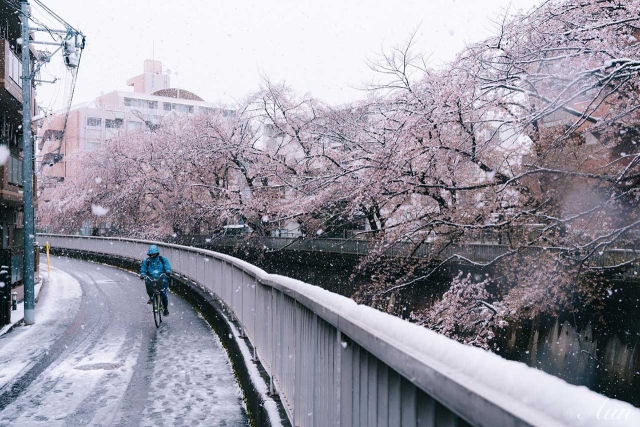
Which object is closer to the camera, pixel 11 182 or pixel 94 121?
pixel 11 182

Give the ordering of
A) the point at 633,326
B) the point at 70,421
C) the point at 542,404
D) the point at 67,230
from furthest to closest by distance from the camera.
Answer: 1. the point at 67,230
2. the point at 633,326
3. the point at 70,421
4. the point at 542,404

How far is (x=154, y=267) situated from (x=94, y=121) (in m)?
72.9

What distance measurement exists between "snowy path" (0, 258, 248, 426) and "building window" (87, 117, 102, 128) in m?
69.4

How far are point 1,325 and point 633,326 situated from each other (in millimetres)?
13479

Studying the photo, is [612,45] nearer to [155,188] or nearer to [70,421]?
[70,421]

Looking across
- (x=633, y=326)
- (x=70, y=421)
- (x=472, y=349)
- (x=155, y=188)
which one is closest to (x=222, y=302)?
(x=70, y=421)

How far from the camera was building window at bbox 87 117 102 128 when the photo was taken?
78312 mm

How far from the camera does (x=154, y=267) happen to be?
12523 millimetres

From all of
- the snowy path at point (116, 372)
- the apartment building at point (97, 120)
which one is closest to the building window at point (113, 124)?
the apartment building at point (97, 120)

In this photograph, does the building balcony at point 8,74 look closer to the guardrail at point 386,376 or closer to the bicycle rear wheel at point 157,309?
the bicycle rear wheel at point 157,309

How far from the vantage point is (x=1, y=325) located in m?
11.9

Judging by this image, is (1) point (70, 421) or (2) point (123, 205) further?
(2) point (123, 205)

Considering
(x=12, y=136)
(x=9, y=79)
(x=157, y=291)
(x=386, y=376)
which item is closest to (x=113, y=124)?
(x=12, y=136)

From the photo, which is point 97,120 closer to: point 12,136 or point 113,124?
point 113,124
